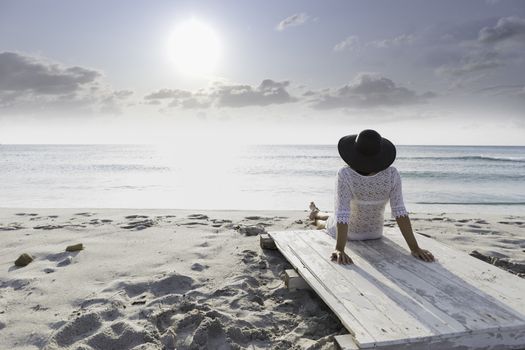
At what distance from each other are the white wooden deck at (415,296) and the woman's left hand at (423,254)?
0.06m

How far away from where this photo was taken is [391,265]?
3.39 m

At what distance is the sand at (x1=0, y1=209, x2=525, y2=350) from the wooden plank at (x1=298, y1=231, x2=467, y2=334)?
49cm

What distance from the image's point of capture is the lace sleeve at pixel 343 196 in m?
3.61

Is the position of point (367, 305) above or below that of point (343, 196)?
below

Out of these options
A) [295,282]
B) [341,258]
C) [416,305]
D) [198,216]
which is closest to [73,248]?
[198,216]

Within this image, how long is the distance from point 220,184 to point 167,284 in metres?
10.7

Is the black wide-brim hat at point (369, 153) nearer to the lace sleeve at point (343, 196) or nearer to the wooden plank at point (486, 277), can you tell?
the lace sleeve at point (343, 196)

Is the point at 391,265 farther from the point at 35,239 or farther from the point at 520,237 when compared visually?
the point at 35,239

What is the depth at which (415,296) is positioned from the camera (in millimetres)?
2738

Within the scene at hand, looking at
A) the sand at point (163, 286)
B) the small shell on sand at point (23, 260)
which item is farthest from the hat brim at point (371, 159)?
the small shell on sand at point (23, 260)

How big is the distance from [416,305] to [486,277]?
0.99m

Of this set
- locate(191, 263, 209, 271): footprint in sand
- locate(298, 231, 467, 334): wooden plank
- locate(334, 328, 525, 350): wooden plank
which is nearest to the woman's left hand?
locate(298, 231, 467, 334): wooden plank

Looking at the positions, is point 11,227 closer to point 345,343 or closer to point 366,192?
point 366,192

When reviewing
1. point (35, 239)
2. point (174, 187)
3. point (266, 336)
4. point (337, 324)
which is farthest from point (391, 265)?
point (174, 187)
